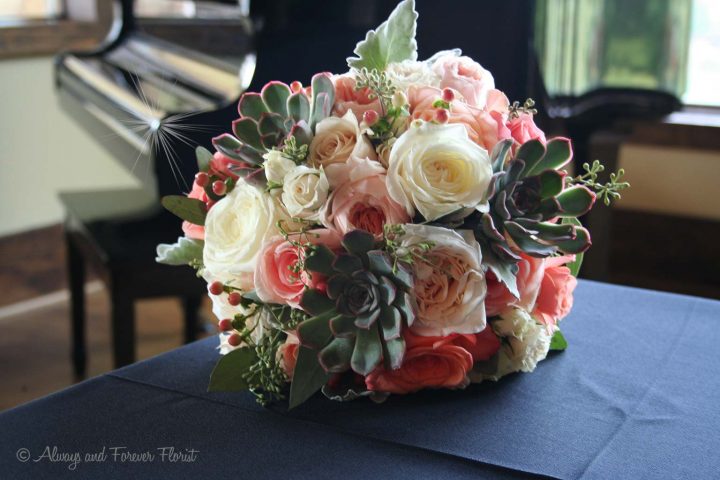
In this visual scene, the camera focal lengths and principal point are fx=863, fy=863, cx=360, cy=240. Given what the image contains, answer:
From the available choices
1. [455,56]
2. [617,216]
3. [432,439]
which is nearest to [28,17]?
[617,216]

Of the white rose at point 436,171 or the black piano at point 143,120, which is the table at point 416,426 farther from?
the black piano at point 143,120

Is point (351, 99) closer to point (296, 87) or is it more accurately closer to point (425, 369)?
point (296, 87)

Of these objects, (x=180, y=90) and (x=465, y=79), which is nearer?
(x=465, y=79)

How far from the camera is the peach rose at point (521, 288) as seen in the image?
0.76 meters

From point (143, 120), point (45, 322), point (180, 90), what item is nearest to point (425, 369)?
point (143, 120)

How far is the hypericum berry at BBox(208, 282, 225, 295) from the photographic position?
781 millimetres

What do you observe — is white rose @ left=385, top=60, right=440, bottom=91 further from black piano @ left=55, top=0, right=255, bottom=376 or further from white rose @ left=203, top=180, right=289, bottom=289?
black piano @ left=55, top=0, right=255, bottom=376

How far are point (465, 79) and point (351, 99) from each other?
0.11 metres

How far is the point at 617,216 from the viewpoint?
8.27 ft

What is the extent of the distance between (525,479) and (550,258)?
0.24 meters

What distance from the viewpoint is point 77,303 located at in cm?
233

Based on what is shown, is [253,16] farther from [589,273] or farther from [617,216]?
[617,216]

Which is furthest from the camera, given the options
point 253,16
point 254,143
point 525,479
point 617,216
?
point 617,216

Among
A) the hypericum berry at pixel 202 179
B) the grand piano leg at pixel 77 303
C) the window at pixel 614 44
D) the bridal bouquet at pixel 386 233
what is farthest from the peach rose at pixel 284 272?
the grand piano leg at pixel 77 303
